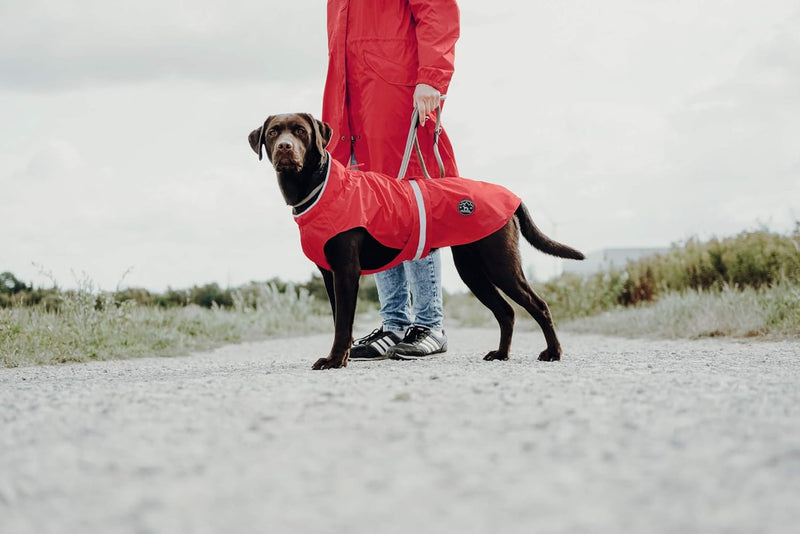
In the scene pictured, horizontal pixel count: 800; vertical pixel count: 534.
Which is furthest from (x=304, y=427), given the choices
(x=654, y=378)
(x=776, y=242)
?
(x=776, y=242)

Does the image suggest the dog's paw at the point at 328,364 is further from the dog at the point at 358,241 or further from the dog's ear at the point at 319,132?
the dog's ear at the point at 319,132

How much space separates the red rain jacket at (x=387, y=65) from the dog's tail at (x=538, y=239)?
63 cm

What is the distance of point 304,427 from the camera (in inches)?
78.3

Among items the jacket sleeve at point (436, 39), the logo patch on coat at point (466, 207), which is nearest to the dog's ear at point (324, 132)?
the jacket sleeve at point (436, 39)

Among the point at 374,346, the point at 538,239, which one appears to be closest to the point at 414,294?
the point at 374,346

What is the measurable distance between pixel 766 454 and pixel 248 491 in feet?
3.97

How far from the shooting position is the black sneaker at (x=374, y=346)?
4.80 m

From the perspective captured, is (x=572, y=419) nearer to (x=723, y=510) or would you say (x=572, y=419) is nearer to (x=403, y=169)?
(x=723, y=510)

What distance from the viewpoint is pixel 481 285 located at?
4.74 m

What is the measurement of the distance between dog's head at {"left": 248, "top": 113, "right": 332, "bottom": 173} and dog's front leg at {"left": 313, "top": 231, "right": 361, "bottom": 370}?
51 cm

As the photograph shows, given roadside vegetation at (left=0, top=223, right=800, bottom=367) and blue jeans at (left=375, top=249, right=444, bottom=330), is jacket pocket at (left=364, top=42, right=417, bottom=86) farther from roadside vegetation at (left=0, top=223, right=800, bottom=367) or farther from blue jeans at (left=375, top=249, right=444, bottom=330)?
roadside vegetation at (left=0, top=223, right=800, bottom=367)

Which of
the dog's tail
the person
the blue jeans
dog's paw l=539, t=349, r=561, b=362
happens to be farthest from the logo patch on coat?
dog's paw l=539, t=349, r=561, b=362

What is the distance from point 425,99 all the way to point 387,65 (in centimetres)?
39

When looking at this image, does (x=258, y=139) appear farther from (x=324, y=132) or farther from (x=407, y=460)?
(x=407, y=460)
